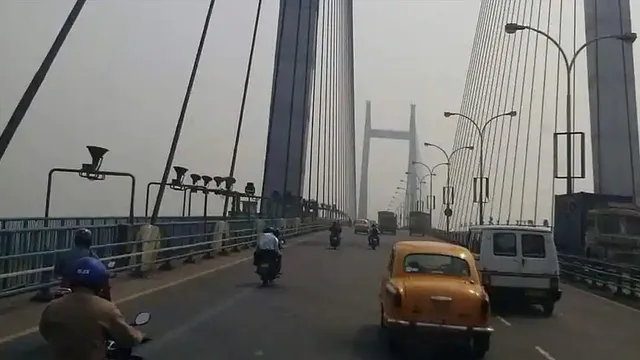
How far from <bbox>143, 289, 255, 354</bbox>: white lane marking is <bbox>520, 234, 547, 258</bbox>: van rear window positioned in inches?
227

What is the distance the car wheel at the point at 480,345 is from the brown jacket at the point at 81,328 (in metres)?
6.78

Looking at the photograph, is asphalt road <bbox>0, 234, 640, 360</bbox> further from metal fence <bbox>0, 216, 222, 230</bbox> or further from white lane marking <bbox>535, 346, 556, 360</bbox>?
metal fence <bbox>0, 216, 222, 230</bbox>

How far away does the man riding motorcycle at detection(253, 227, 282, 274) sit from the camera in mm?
20703

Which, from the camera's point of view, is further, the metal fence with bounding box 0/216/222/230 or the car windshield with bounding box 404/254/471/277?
the metal fence with bounding box 0/216/222/230

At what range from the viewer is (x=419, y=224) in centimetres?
8369

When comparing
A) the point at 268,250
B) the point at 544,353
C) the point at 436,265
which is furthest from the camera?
the point at 268,250

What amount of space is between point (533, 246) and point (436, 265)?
6349 mm

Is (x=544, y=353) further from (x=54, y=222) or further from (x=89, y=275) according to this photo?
(x=54, y=222)

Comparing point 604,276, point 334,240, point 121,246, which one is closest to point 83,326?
point 121,246

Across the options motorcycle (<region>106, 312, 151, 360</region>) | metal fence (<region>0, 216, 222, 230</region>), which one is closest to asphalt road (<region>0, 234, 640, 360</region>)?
metal fence (<region>0, 216, 222, 230</region>)

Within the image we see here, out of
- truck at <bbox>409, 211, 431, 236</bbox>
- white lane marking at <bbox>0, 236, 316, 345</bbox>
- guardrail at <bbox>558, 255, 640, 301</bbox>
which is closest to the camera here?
white lane marking at <bbox>0, 236, 316, 345</bbox>

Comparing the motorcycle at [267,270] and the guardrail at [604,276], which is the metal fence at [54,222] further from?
the guardrail at [604,276]

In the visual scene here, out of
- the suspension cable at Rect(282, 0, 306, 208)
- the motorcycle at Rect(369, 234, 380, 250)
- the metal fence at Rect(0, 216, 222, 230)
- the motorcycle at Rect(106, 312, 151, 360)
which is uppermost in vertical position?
the suspension cable at Rect(282, 0, 306, 208)

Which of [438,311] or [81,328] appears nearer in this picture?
[81,328]
